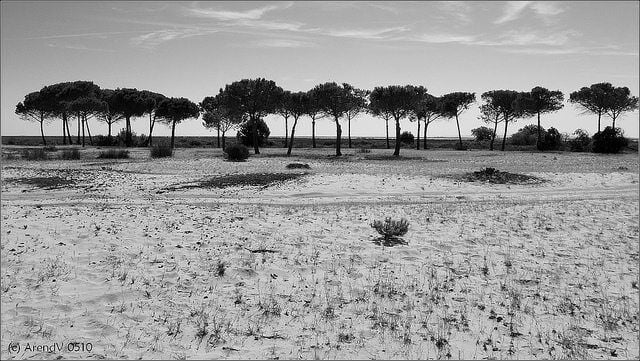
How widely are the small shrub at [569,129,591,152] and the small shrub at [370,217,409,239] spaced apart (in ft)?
177

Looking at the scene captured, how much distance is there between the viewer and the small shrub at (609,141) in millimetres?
49812

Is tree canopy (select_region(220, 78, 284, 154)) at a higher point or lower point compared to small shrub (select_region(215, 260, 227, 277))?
higher

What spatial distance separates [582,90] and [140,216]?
64348 millimetres

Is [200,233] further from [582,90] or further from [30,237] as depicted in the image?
[582,90]

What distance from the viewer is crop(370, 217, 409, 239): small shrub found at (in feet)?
36.1

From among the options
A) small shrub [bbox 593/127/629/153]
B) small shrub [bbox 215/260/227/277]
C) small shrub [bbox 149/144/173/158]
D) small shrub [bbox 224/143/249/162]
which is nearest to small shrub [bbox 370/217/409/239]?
small shrub [bbox 215/260/227/277]

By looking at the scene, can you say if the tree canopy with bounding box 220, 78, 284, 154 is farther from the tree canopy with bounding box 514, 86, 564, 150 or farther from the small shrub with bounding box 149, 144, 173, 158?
the tree canopy with bounding box 514, 86, 564, 150

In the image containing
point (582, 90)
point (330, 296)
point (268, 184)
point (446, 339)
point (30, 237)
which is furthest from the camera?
point (582, 90)

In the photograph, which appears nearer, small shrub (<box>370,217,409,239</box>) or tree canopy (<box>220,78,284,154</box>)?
small shrub (<box>370,217,409,239</box>)

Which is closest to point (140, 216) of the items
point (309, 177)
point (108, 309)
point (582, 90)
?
point (108, 309)

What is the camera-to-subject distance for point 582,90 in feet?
195

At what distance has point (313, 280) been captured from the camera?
26.7 ft

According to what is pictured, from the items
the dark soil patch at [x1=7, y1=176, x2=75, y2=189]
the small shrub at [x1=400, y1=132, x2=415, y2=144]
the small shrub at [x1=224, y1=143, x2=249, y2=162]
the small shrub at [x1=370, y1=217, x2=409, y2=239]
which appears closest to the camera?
the small shrub at [x1=370, y1=217, x2=409, y2=239]

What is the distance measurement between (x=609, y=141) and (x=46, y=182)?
55626mm
